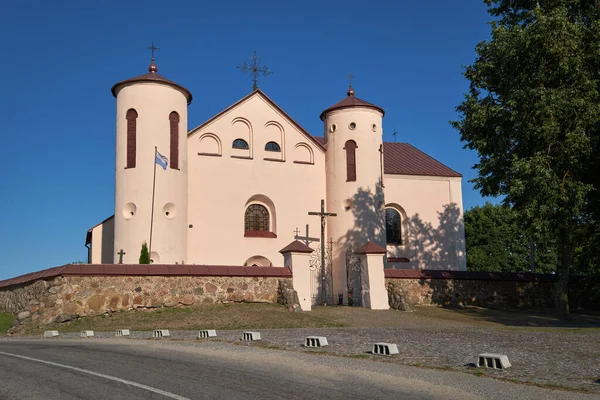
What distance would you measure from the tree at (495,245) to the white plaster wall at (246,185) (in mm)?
29306

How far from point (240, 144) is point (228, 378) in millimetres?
23852

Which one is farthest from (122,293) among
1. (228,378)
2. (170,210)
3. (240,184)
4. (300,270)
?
(228,378)

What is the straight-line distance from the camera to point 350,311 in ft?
80.5

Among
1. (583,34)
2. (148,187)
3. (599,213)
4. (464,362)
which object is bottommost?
(464,362)

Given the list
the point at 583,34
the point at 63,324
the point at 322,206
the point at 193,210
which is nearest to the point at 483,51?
the point at 583,34

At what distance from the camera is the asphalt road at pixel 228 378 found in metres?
7.41

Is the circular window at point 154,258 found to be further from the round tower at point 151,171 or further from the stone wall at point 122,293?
the stone wall at point 122,293

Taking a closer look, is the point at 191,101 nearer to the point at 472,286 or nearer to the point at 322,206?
the point at 322,206

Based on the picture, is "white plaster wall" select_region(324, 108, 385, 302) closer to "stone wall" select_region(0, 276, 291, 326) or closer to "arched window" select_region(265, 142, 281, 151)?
"arched window" select_region(265, 142, 281, 151)

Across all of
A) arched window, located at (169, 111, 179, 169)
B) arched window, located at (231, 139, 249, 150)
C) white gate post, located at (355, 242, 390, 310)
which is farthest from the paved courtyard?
arched window, located at (231, 139, 249, 150)

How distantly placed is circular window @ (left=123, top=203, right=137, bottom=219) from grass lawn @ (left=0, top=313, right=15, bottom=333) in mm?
6395

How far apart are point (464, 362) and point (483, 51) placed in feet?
50.3

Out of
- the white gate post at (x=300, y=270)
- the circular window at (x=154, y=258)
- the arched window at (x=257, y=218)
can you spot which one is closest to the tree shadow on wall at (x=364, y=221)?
the arched window at (x=257, y=218)

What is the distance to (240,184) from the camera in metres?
30.9
